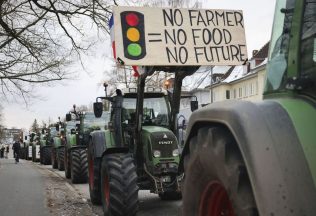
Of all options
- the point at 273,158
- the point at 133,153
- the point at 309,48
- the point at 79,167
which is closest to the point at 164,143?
the point at 133,153

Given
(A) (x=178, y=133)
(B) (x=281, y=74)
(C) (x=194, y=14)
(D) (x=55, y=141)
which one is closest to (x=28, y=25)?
(D) (x=55, y=141)

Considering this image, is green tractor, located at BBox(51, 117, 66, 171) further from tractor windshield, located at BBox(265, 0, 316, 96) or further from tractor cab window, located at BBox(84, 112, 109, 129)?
tractor windshield, located at BBox(265, 0, 316, 96)

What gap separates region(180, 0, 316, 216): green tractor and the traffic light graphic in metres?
2.68

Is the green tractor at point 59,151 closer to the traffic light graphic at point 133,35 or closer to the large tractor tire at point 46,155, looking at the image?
the large tractor tire at point 46,155

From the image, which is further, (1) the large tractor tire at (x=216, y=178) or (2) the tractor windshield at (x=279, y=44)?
(2) the tractor windshield at (x=279, y=44)

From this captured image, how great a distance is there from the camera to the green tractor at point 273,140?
2.38 metres

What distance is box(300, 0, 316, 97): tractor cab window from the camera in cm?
259

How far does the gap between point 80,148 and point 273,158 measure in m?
13.8

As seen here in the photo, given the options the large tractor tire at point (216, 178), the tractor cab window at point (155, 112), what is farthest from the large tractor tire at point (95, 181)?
the large tractor tire at point (216, 178)

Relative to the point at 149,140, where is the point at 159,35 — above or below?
above

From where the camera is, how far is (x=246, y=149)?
8.27 feet

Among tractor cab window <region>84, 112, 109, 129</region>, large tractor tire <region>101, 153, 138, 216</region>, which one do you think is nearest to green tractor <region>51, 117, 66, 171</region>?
tractor cab window <region>84, 112, 109, 129</region>

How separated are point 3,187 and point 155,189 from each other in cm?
718

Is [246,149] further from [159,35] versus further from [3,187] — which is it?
[3,187]
